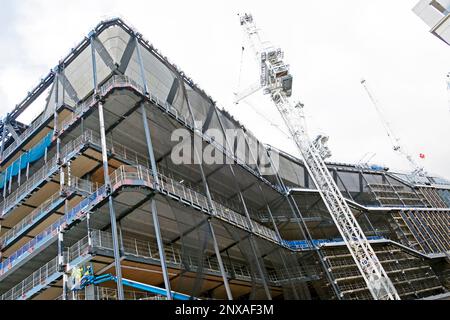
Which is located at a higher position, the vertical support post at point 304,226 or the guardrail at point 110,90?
the guardrail at point 110,90

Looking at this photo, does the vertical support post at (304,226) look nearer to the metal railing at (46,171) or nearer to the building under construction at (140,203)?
the building under construction at (140,203)

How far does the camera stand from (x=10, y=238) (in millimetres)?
24781

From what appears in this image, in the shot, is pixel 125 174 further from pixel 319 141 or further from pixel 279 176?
pixel 319 141

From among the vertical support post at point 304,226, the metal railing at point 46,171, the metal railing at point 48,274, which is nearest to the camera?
the metal railing at point 48,274

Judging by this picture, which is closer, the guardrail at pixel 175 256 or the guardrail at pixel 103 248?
the guardrail at pixel 103 248

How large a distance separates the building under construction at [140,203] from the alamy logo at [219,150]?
189 millimetres

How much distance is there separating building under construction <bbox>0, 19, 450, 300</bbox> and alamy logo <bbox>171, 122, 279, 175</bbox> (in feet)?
0.62

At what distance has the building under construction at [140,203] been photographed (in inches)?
778

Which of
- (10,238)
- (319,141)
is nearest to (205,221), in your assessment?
(10,238)

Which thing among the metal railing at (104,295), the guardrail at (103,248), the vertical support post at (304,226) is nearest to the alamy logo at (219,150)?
the vertical support post at (304,226)

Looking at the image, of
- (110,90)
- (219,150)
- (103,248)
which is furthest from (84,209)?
(219,150)

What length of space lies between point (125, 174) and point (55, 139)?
8374mm

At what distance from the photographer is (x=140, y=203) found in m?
20.9

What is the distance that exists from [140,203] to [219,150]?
11.0 m
